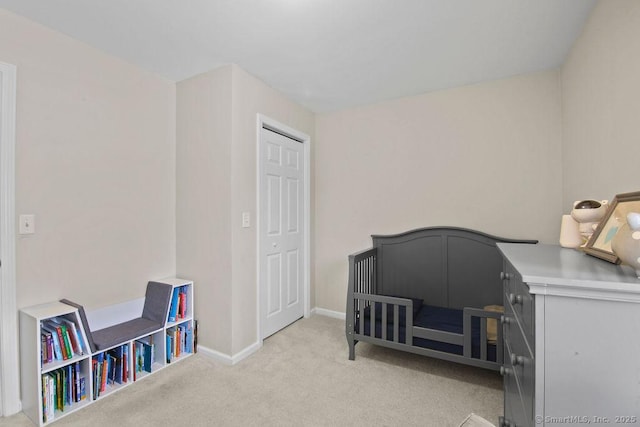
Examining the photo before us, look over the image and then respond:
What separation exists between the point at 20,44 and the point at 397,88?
275cm

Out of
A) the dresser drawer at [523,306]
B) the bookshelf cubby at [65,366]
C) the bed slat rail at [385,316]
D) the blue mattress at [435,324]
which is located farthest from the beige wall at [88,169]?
the dresser drawer at [523,306]

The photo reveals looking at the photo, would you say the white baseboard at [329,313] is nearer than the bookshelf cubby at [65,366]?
No

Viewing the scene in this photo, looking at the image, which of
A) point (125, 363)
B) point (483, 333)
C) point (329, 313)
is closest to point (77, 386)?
point (125, 363)

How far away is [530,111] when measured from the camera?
2420mm

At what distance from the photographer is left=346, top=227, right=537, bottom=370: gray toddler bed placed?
6.64 feet

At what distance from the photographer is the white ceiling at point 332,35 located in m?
1.66

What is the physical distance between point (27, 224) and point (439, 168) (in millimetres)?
3170

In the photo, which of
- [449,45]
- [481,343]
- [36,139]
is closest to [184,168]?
[36,139]

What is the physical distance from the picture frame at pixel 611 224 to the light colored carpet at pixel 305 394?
4.01ft

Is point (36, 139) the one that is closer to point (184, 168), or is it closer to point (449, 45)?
point (184, 168)

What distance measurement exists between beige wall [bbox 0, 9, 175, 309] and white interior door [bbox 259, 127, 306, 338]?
837 millimetres

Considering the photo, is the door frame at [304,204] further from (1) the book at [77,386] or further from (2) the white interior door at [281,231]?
(1) the book at [77,386]

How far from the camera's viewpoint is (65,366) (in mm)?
1773

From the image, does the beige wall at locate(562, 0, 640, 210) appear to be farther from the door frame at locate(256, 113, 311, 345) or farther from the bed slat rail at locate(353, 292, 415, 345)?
the door frame at locate(256, 113, 311, 345)
